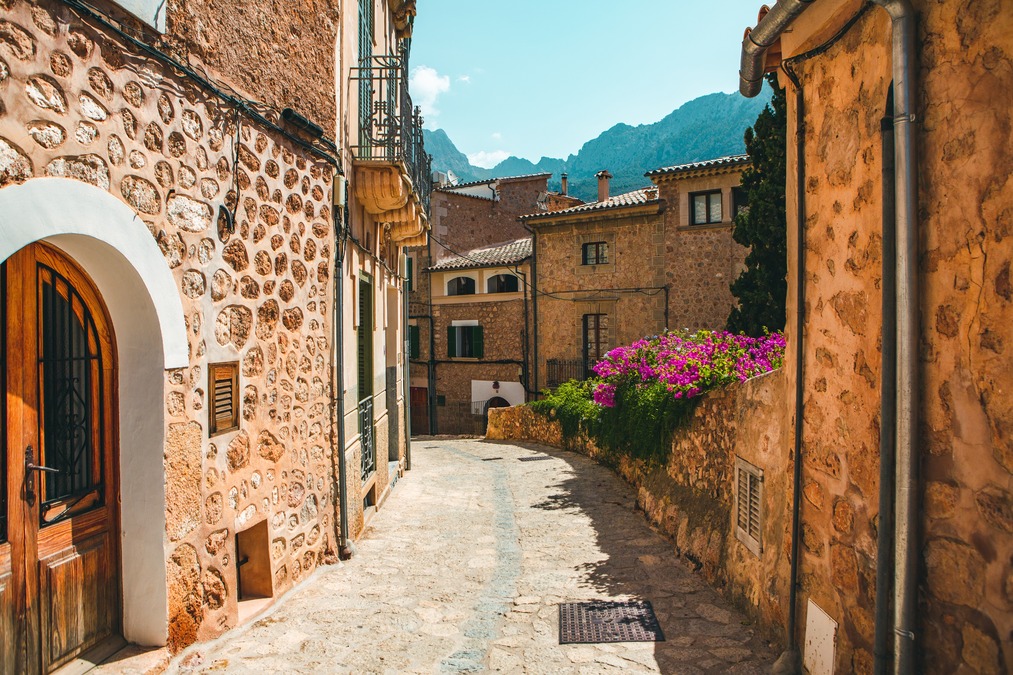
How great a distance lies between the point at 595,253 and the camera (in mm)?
23844

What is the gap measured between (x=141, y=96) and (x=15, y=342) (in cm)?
160

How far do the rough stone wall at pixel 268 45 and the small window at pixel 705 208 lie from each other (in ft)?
55.3

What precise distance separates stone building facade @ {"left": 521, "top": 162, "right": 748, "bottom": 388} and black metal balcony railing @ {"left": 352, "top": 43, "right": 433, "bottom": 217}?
13.7 meters

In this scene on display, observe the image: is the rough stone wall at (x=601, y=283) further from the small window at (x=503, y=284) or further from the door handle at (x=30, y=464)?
the door handle at (x=30, y=464)

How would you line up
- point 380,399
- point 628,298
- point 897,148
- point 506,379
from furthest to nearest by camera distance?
point 506,379
point 628,298
point 380,399
point 897,148

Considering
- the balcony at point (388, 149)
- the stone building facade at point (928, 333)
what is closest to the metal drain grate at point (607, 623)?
the stone building facade at point (928, 333)

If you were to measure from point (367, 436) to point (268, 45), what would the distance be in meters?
5.05

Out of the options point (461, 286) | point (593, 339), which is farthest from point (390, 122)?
point (461, 286)

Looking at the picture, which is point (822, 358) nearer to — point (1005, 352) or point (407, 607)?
point (1005, 352)

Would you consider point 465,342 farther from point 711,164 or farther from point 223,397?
point 223,397

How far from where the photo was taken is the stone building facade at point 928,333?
2.47m

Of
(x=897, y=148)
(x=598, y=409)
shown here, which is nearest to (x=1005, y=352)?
(x=897, y=148)

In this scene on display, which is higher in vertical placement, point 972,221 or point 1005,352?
point 972,221

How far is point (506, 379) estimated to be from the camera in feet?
87.9
